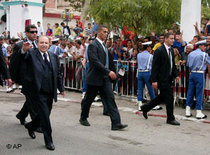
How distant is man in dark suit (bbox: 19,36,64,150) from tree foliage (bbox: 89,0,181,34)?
6.19m

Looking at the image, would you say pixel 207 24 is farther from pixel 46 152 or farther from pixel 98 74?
pixel 46 152

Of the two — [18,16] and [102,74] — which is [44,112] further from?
[18,16]

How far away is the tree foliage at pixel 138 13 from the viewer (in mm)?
12562

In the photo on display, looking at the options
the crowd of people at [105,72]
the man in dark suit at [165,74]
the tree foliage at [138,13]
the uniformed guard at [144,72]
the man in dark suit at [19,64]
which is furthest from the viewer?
the tree foliage at [138,13]

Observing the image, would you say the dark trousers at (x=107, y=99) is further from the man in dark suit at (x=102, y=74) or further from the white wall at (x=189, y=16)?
the white wall at (x=189, y=16)

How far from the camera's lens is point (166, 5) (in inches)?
496

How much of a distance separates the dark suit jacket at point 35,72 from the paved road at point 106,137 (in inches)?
36.2

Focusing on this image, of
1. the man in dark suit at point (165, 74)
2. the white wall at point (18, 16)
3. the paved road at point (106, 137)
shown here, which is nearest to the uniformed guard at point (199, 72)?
the paved road at point (106, 137)

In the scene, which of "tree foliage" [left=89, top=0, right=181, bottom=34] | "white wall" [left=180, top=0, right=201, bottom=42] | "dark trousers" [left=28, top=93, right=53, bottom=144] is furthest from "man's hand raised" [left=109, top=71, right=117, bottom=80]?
"white wall" [left=180, top=0, right=201, bottom=42]

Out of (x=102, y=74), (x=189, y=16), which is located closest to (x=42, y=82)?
(x=102, y=74)

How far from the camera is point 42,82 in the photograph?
6539 millimetres

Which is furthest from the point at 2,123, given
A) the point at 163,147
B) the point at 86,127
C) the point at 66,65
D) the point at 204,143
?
the point at 66,65

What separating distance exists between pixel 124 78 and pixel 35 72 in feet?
20.5

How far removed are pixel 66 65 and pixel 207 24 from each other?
5.31 m
